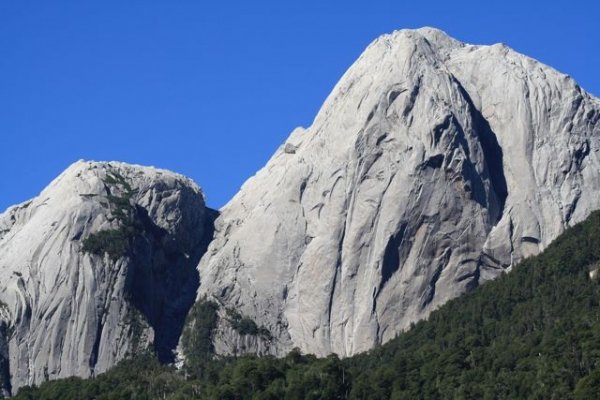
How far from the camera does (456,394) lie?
19900 cm

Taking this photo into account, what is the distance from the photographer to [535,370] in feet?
650

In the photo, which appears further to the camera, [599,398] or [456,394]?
[456,394]

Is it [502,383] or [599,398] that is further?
[502,383]

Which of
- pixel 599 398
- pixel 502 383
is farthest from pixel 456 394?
pixel 599 398

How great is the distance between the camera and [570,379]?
632ft

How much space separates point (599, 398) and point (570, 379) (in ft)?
28.9

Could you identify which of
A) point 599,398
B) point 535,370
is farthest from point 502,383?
point 599,398

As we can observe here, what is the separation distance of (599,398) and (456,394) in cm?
1915

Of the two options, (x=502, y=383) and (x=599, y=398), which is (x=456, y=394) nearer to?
(x=502, y=383)

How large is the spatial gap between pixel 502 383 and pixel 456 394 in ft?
15.4

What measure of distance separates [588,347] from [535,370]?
5.63 metres

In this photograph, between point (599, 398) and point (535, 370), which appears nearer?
point (599, 398)

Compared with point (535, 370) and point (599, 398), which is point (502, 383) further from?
point (599, 398)
